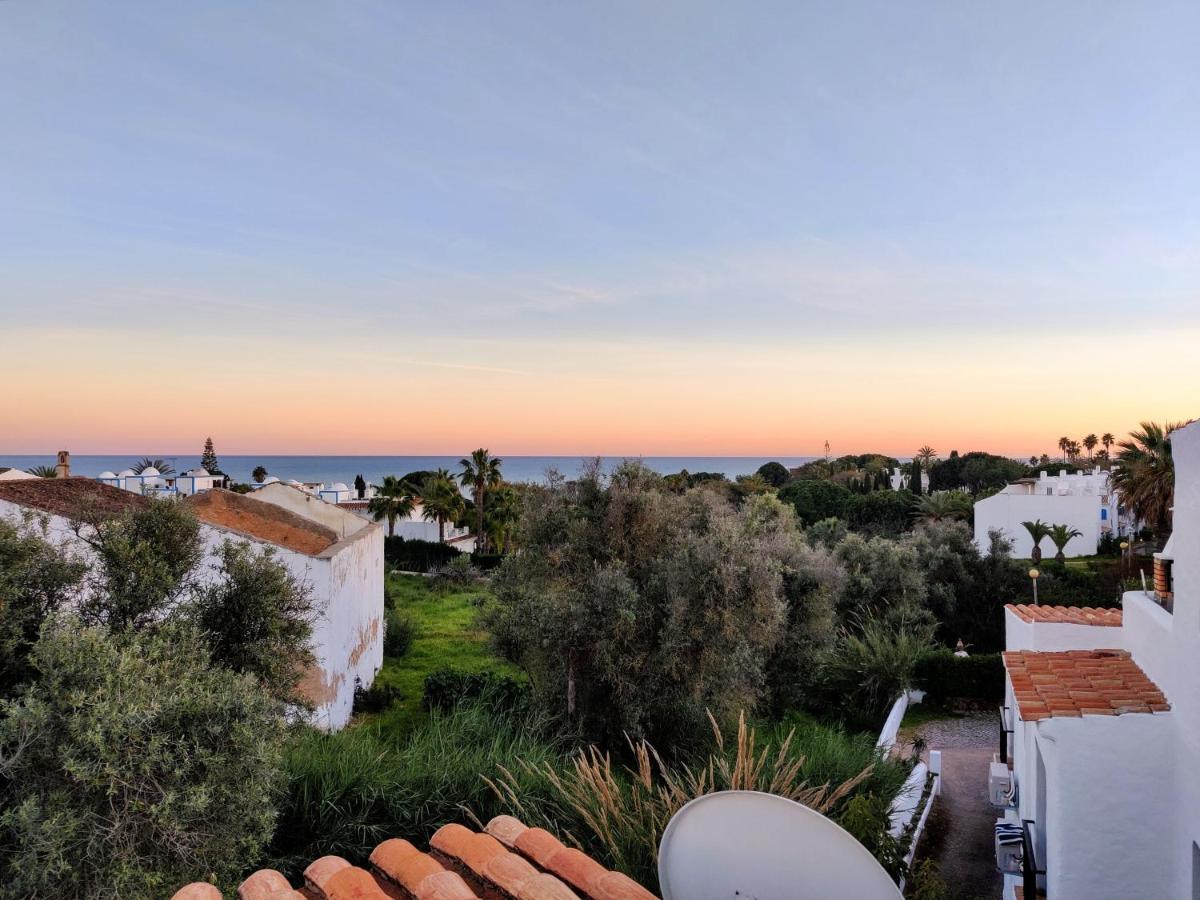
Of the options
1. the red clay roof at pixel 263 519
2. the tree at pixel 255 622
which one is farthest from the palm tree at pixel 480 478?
the tree at pixel 255 622

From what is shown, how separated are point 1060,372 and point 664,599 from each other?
50.9ft

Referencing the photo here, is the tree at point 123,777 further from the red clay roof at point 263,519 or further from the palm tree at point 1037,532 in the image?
the palm tree at point 1037,532

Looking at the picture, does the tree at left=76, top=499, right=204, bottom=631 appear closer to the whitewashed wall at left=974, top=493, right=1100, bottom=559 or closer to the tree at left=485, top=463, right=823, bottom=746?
the tree at left=485, top=463, right=823, bottom=746

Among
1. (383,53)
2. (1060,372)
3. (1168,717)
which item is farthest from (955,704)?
(383,53)

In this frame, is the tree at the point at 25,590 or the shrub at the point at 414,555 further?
the shrub at the point at 414,555

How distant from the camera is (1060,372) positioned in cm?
1995

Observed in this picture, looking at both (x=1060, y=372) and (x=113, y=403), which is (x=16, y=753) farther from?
(x=1060, y=372)

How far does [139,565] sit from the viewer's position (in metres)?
4.93

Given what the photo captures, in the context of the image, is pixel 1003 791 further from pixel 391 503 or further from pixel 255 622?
pixel 391 503

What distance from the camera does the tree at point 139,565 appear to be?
4.84 meters

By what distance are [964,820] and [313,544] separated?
480 inches

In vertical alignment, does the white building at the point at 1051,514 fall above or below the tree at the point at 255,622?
below

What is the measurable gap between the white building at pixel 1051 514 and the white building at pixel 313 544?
106 feet

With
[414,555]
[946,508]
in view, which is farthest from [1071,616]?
[946,508]
